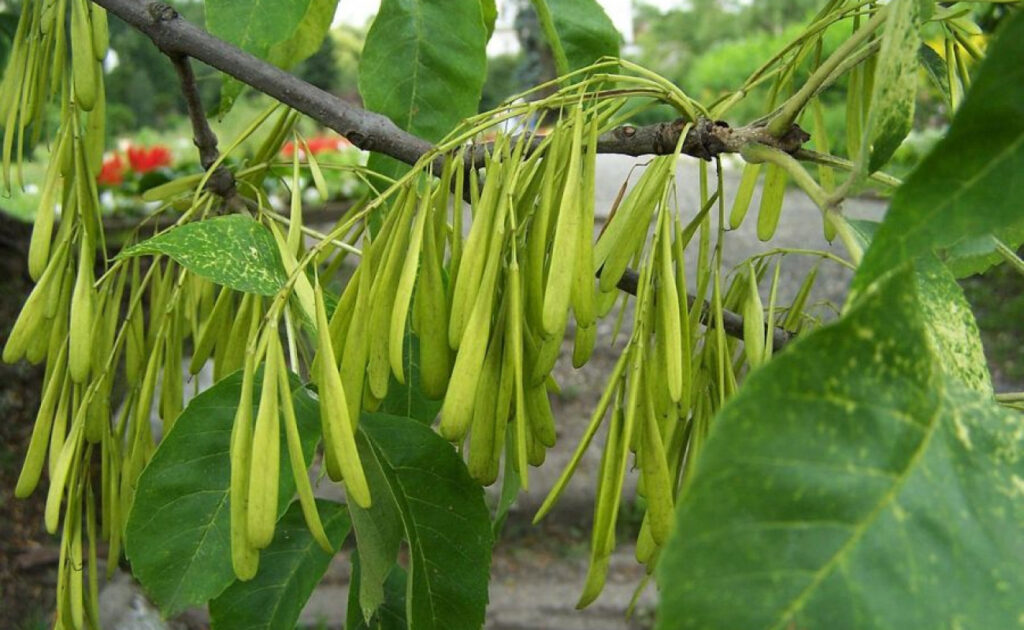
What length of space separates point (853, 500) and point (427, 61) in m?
0.51

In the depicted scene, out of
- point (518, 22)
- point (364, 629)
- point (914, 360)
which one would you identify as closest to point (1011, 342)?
point (364, 629)

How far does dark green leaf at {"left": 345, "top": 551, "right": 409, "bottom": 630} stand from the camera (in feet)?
1.98

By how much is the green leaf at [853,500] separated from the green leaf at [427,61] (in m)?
0.45

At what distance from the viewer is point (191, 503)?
503 mm

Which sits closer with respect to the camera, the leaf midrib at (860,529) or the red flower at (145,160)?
the leaf midrib at (860,529)

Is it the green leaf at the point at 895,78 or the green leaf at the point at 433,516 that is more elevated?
the green leaf at the point at 895,78

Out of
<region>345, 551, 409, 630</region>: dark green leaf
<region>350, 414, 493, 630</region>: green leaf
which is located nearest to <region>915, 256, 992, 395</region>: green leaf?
<region>350, 414, 493, 630</region>: green leaf

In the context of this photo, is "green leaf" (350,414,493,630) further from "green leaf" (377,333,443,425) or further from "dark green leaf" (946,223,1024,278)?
"dark green leaf" (946,223,1024,278)

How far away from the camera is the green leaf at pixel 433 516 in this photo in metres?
0.51

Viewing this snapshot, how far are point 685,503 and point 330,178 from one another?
368 centimetres

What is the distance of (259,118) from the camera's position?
68cm

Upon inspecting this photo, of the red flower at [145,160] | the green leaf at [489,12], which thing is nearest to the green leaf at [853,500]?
the green leaf at [489,12]

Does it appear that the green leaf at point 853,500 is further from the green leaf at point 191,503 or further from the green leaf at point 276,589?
the green leaf at point 276,589

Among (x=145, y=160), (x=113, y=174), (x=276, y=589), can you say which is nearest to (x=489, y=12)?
(x=276, y=589)
